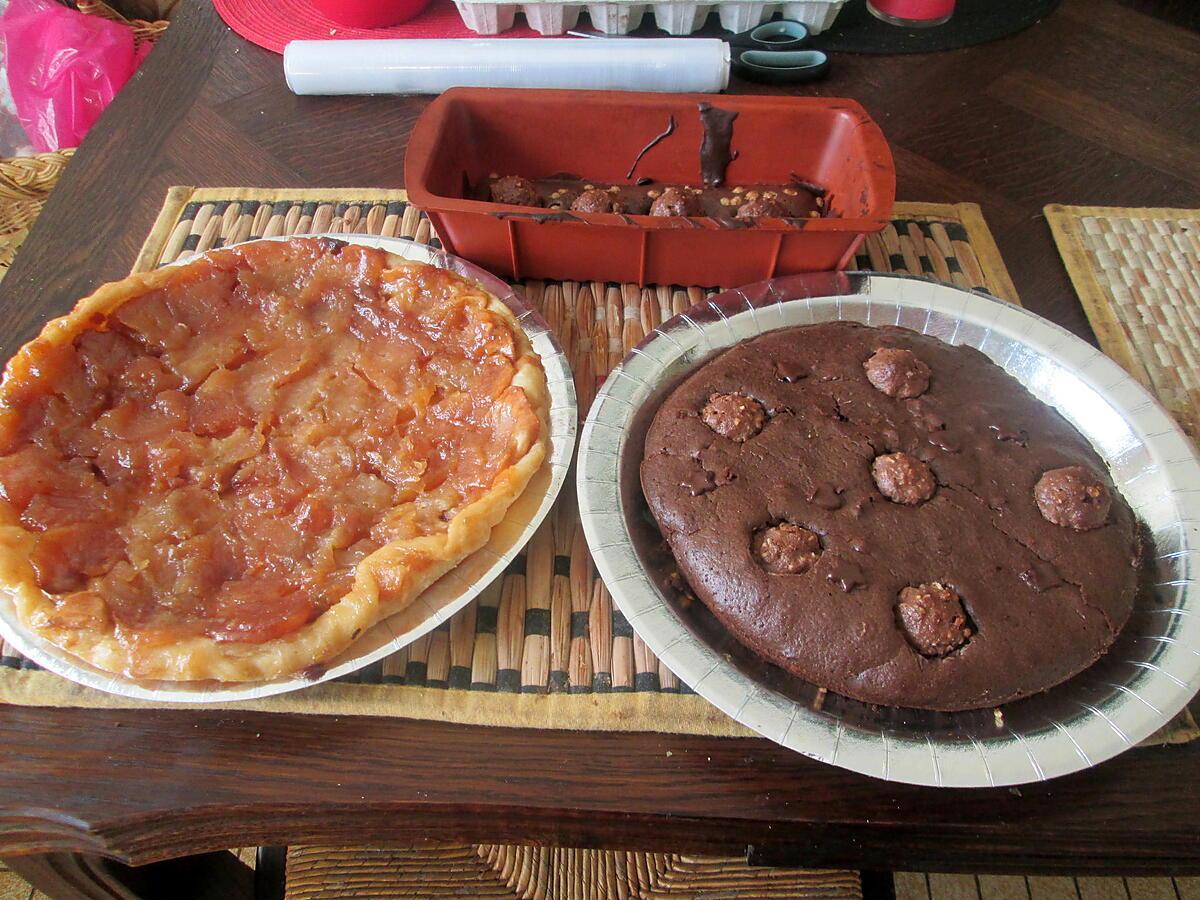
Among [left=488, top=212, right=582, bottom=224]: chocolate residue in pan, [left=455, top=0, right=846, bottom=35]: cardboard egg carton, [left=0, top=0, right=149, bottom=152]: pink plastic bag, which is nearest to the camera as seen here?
[left=488, top=212, right=582, bottom=224]: chocolate residue in pan

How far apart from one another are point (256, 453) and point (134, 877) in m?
0.77

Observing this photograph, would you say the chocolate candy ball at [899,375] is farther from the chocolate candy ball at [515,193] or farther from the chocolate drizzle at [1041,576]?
the chocolate candy ball at [515,193]

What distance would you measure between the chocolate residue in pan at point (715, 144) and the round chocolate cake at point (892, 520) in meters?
0.58

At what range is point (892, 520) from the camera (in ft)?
3.54

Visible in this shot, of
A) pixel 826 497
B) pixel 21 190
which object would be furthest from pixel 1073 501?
pixel 21 190

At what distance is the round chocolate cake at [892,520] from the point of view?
1.00 meters

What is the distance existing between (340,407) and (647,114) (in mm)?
890

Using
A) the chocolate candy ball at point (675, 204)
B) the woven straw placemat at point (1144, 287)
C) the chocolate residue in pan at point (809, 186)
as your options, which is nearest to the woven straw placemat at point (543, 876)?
the woven straw placemat at point (1144, 287)

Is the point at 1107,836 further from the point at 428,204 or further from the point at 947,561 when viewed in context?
the point at 428,204

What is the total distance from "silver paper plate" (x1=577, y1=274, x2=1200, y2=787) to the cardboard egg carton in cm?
100

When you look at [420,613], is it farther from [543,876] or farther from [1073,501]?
[1073,501]

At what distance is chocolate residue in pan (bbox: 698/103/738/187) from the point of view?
1591 millimetres

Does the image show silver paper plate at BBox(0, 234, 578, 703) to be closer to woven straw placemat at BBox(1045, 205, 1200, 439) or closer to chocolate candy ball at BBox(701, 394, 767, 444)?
chocolate candy ball at BBox(701, 394, 767, 444)

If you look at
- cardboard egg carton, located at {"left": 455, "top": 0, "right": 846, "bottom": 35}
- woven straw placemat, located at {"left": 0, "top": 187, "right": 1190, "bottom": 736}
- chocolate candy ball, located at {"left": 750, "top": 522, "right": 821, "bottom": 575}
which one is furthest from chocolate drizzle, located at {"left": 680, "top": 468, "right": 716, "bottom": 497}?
cardboard egg carton, located at {"left": 455, "top": 0, "right": 846, "bottom": 35}
